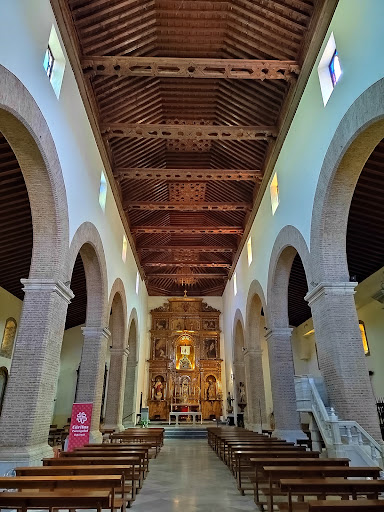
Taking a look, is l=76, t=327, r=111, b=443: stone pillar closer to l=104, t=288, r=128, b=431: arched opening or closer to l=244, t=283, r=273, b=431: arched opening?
l=104, t=288, r=128, b=431: arched opening

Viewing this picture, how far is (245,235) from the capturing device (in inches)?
659

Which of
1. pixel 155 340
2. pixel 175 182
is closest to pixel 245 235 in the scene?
pixel 175 182

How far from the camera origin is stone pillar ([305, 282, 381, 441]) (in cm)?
703

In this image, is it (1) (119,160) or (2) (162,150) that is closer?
(1) (119,160)

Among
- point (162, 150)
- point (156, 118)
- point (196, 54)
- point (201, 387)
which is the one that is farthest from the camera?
point (201, 387)

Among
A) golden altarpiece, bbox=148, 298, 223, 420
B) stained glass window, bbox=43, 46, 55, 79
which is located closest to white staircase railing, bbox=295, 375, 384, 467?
stained glass window, bbox=43, 46, 55, 79

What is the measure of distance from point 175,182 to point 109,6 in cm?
698

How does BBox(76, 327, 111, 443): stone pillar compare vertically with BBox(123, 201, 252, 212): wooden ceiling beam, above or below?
below

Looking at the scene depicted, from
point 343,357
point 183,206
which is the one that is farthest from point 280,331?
point 183,206

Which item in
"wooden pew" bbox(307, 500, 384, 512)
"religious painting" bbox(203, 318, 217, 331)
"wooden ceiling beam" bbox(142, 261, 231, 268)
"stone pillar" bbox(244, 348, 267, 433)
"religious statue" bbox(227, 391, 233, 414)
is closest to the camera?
"wooden pew" bbox(307, 500, 384, 512)

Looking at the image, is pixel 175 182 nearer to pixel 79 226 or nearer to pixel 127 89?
pixel 127 89

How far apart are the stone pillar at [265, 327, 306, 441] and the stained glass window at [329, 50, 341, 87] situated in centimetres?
723

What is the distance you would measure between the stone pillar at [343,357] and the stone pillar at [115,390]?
9.45 m

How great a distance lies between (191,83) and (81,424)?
9.81m
